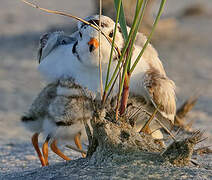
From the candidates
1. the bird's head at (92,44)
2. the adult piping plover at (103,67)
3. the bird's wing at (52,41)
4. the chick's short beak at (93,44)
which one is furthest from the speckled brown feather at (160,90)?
the bird's wing at (52,41)

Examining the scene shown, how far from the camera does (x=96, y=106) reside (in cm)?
239

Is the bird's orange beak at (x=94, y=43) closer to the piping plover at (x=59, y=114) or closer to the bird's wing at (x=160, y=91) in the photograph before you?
the piping plover at (x=59, y=114)

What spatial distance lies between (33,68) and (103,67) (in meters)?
4.98

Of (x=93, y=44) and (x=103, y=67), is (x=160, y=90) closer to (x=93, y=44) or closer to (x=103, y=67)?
(x=103, y=67)

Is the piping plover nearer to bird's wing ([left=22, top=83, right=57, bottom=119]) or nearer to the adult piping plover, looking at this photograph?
bird's wing ([left=22, top=83, right=57, bottom=119])

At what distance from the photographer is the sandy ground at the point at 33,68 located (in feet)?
13.2

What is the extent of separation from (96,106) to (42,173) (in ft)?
1.62

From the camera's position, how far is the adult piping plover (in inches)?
125

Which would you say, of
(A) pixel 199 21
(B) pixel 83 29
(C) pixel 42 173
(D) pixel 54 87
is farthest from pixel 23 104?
(A) pixel 199 21

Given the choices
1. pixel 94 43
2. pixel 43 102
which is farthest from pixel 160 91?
pixel 43 102

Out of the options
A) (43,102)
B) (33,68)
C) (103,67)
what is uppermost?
(33,68)

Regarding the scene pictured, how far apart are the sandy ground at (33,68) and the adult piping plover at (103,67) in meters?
0.51

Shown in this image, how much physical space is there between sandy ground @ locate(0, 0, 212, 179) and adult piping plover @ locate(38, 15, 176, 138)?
1.67 feet

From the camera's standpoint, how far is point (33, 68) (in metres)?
8.12
